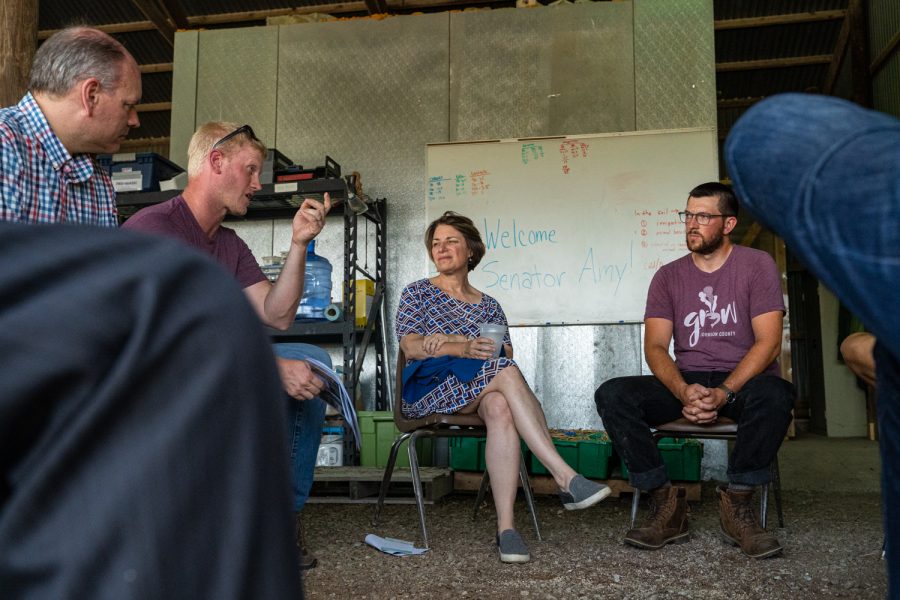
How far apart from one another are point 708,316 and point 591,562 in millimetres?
1065

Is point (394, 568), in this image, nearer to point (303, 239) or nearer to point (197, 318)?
point (303, 239)

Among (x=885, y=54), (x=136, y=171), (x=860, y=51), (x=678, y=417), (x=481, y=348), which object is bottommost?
(x=678, y=417)

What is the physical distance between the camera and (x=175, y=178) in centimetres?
447

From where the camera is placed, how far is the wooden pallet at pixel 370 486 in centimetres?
355

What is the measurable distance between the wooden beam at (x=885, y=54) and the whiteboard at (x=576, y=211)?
2502 mm

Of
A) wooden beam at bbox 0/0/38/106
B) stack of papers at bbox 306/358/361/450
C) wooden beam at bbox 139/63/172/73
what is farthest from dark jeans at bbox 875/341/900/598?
wooden beam at bbox 139/63/172/73

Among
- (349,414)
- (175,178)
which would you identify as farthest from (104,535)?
(175,178)

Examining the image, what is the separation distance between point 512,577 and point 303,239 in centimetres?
113

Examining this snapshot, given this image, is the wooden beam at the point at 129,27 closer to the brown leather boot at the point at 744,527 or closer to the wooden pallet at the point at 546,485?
the wooden pallet at the point at 546,485

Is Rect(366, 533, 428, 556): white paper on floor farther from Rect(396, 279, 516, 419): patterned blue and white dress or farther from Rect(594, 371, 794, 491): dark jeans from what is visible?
Rect(594, 371, 794, 491): dark jeans

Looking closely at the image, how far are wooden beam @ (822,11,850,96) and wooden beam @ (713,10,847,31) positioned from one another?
14 cm

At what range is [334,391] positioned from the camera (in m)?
2.16

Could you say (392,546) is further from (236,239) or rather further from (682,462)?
(682,462)

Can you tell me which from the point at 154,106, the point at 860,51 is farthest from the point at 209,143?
the point at 154,106
